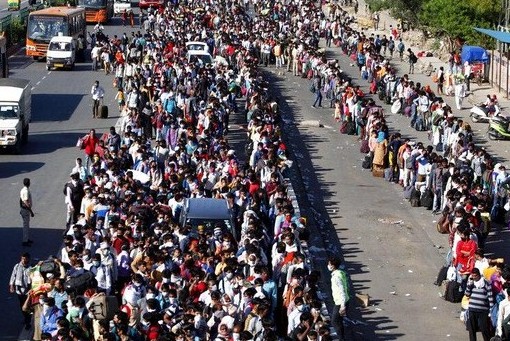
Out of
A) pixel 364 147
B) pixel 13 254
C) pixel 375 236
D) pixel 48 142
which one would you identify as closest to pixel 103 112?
pixel 48 142

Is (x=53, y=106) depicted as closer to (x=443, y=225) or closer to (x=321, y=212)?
(x=321, y=212)

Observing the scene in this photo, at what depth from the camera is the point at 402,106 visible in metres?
45.4

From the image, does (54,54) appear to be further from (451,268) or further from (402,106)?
(451,268)

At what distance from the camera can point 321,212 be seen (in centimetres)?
3123

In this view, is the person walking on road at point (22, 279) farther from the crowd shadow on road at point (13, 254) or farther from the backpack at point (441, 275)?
the backpack at point (441, 275)

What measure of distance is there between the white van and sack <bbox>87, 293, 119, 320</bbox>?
38490 millimetres

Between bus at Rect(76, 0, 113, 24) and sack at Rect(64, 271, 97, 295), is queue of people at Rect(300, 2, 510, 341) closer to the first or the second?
sack at Rect(64, 271, 97, 295)

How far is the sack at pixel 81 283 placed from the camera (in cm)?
1931

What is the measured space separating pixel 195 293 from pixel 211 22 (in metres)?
49.7

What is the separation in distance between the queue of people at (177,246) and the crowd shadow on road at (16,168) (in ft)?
9.52

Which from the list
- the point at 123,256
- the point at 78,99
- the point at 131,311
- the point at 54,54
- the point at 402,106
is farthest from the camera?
the point at 54,54

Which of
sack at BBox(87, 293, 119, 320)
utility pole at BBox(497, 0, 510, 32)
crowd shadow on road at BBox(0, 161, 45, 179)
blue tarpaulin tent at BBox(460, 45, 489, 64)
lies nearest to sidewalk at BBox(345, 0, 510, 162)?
blue tarpaulin tent at BBox(460, 45, 489, 64)

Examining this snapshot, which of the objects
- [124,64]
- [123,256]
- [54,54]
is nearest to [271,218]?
[123,256]

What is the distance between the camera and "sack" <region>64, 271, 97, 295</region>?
63.4 ft
